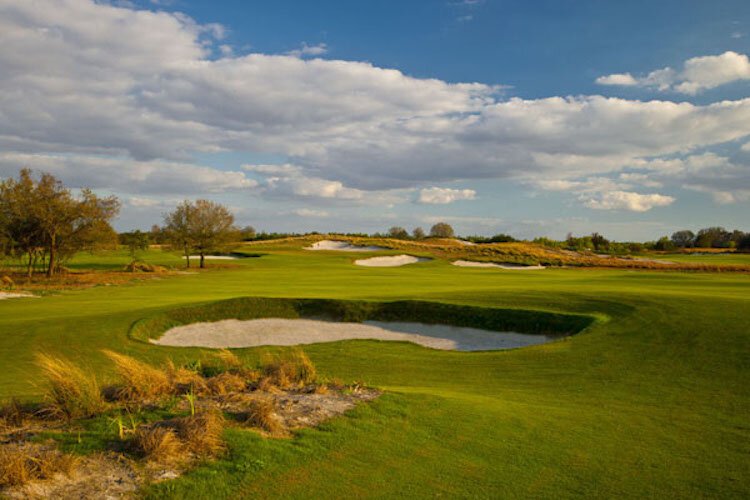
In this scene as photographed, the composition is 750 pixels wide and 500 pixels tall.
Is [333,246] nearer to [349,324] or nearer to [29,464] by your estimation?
[349,324]

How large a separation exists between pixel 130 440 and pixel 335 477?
2707mm

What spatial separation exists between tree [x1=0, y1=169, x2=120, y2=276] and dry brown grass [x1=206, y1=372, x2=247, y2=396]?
141 ft

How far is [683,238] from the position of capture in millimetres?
126688

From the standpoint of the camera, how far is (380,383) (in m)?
12.3

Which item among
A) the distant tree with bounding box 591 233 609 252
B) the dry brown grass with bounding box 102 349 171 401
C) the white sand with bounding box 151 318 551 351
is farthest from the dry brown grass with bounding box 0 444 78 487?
the distant tree with bounding box 591 233 609 252

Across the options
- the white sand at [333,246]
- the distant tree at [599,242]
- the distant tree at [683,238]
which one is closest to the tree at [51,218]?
the white sand at [333,246]

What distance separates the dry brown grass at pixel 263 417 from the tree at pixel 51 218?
44.7 metres

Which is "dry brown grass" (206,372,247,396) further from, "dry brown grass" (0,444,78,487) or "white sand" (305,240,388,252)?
"white sand" (305,240,388,252)

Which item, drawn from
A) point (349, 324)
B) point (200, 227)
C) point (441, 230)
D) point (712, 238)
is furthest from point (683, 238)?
point (349, 324)

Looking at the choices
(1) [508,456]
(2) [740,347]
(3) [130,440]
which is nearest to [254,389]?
(3) [130,440]

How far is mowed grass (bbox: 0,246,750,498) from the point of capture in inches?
249

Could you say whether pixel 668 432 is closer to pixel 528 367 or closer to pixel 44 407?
pixel 528 367

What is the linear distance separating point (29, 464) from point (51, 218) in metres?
45.6

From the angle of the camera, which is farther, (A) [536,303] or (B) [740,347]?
(A) [536,303]
